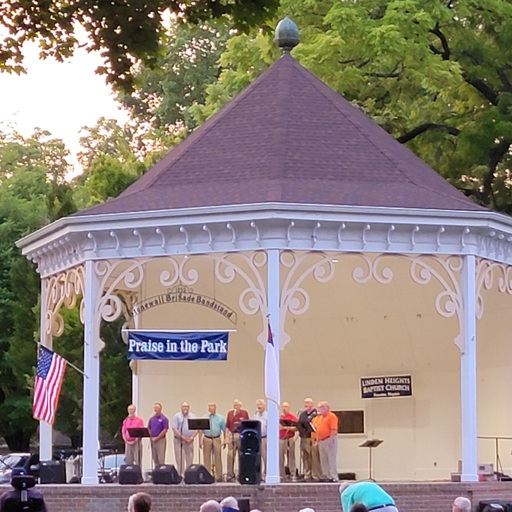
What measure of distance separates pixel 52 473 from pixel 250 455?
12.3 ft

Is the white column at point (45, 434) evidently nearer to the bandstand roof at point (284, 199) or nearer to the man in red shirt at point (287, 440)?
the bandstand roof at point (284, 199)

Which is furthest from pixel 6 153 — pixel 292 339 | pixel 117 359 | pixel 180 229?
pixel 180 229

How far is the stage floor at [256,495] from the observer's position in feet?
74.3

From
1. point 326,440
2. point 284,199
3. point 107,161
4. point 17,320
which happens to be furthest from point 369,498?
point 17,320

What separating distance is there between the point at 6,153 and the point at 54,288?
46.2 metres

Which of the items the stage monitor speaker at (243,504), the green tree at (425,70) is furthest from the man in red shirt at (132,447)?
the green tree at (425,70)

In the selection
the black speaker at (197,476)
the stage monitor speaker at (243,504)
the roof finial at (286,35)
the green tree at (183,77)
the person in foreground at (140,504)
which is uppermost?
the green tree at (183,77)

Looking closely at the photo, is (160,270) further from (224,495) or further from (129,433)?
(224,495)

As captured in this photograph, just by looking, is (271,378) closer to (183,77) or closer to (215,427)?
(215,427)

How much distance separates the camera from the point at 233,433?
85.9 feet

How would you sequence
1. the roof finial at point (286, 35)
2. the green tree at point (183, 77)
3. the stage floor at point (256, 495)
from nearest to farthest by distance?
the stage floor at point (256, 495), the roof finial at point (286, 35), the green tree at point (183, 77)

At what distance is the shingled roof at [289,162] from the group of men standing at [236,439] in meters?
3.69

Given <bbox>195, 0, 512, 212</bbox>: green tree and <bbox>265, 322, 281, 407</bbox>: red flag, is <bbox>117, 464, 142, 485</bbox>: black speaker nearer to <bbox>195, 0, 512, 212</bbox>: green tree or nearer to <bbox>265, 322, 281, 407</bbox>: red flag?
<bbox>265, 322, 281, 407</bbox>: red flag

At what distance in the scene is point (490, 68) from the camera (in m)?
36.1
